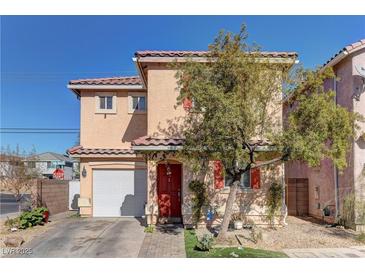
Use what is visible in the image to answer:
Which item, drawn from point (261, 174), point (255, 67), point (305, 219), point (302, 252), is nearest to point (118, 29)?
point (255, 67)

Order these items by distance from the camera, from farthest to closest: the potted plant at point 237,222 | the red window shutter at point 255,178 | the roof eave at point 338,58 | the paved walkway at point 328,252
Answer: the red window shutter at point 255,178 → the roof eave at point 338,58 → the potted plant at point 237,222 → the paved walkway at point 328,252

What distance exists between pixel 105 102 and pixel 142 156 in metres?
4.11

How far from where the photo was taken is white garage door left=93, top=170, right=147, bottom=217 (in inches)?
728

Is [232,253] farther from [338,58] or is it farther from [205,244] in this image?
[338,58]

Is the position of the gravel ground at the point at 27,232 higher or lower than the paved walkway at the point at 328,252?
lower

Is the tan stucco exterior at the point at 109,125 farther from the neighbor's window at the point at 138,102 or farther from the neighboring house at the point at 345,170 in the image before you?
the neighboring house at the point at 345,170

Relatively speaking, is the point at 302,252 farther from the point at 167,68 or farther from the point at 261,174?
the point at 167,68

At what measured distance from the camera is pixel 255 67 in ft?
35.6

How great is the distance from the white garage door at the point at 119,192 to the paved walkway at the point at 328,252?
9.77 meters

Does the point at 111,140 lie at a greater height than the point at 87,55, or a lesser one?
lesser

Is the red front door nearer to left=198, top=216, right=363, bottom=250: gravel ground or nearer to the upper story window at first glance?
left=198, top=216, right=363, bottom=250: gravel ground

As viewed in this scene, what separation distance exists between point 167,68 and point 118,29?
9.28 ft

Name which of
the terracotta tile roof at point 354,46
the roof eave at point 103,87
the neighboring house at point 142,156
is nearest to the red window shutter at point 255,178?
the neighboring house at point 142,156

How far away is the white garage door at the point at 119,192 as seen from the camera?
18484 millimetres
